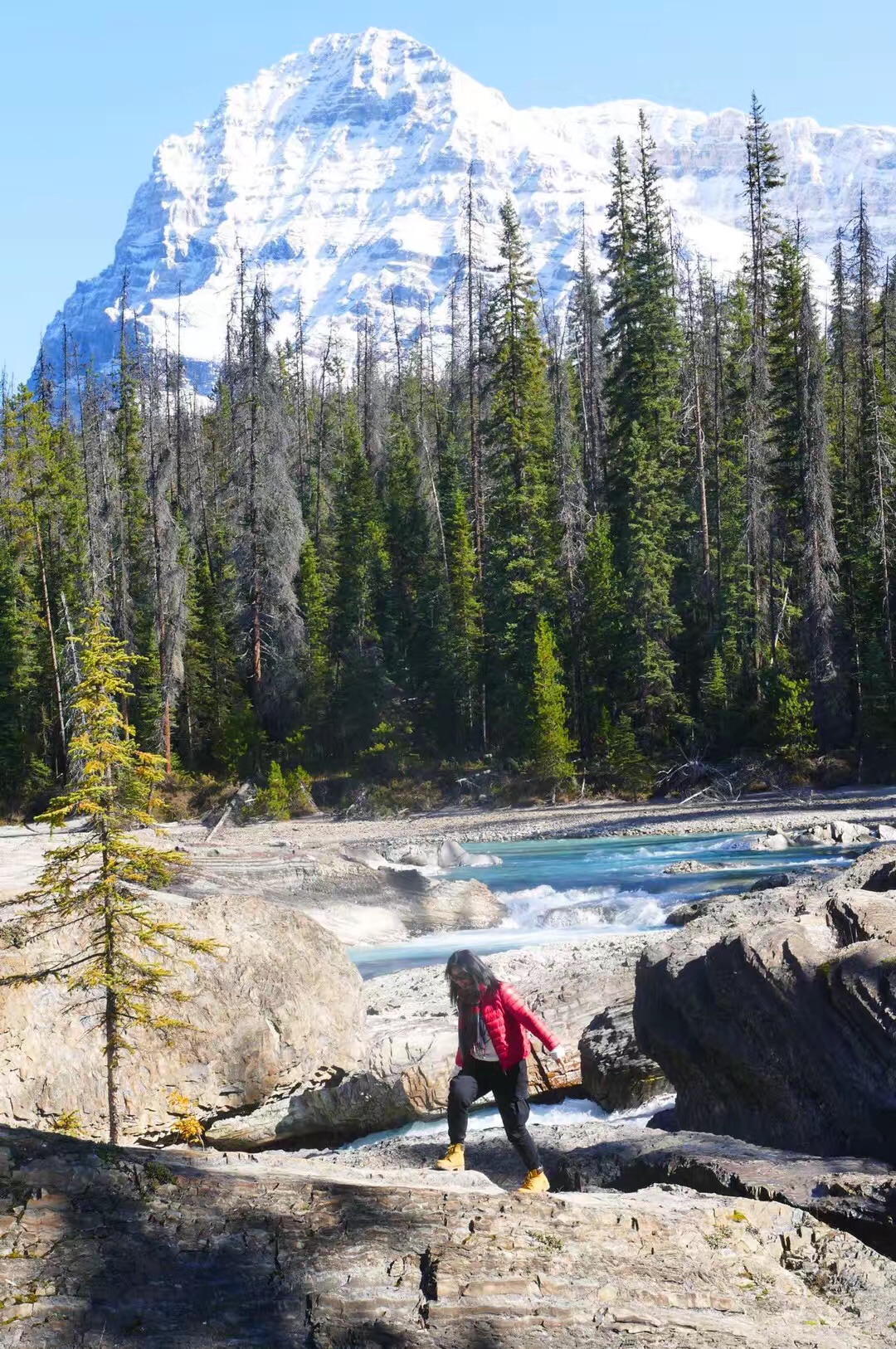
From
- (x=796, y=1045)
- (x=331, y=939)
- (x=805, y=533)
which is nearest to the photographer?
(x=796, y=1045)

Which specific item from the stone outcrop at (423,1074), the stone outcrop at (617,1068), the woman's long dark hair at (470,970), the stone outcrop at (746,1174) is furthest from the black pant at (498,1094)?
the stone outcrop at (617,1068)

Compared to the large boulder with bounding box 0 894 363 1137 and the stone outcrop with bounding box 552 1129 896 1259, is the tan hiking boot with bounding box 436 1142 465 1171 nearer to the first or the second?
the stone outcrop with bounding box 552 1129 896 1259

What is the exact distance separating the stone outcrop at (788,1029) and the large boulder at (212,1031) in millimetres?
3748

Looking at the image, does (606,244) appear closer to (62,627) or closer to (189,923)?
(62,627)

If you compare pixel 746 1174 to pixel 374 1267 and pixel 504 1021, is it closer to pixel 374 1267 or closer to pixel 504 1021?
pixel 504 1021

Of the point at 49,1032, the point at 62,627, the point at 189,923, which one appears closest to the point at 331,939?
the point at 189,923

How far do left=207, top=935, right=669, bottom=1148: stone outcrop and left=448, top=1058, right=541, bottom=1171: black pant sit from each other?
10.0ft

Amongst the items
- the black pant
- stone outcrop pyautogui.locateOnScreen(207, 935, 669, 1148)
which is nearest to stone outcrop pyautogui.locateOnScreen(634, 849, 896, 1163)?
stone outcrop pyautogui.locateOnScreen(207, 935, 669, 1148)

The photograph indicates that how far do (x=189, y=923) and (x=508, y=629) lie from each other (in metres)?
33.3

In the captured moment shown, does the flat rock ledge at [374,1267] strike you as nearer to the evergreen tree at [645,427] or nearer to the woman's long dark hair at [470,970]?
the woman's long dark hair at [470,970]

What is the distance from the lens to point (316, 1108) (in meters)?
11.5

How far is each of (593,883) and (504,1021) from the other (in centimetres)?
1937

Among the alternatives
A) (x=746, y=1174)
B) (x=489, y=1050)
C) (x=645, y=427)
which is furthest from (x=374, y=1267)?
(x=645, y=427)

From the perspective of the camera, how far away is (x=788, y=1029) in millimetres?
8406
